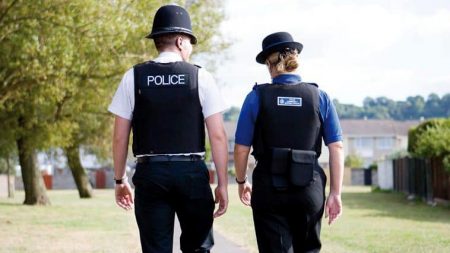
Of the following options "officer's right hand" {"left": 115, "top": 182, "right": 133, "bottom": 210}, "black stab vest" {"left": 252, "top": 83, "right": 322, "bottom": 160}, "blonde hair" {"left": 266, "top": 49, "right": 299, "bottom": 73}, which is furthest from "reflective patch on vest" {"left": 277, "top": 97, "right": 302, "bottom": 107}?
"officer's right hand" {"left": 115, "top": 182, "right": 133, "bottom": 210}

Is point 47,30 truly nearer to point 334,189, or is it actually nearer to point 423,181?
point 334,189

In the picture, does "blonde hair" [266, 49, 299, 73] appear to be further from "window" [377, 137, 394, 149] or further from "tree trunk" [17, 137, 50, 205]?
"window" [377, 137, 394, 149]

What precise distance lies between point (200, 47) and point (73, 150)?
13114 millimetres

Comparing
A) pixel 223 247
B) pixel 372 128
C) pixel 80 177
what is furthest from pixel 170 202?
pixel 372 128

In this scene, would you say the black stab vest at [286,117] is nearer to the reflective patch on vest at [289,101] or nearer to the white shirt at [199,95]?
the reflective patch on vest at [289,101]

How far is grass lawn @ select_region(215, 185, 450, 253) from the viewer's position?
13.7 metres

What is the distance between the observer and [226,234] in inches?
653

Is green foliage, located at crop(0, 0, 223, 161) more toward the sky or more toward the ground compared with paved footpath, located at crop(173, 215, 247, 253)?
more toward the sky

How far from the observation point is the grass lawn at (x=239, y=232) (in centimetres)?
1414

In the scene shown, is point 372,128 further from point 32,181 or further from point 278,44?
point 278,44

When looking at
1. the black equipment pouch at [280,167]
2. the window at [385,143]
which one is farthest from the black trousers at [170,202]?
the window at [385,143]

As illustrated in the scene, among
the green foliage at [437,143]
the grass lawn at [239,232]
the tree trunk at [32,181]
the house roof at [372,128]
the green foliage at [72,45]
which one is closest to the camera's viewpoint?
the grass lawn at [239,232]

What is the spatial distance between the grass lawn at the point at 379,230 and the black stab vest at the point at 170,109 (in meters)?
7.03

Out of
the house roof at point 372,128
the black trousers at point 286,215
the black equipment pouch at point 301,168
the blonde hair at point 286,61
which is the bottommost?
the black trousers at point 286,215
